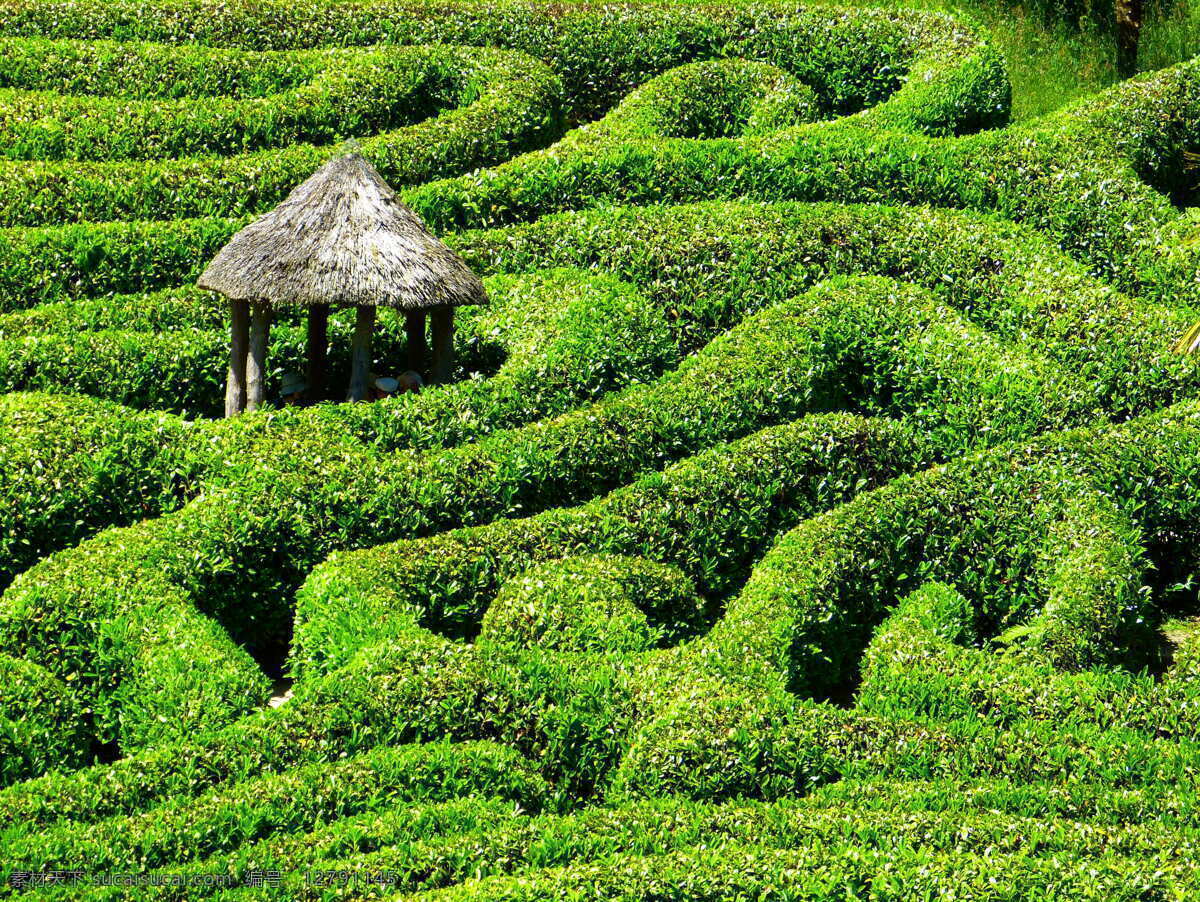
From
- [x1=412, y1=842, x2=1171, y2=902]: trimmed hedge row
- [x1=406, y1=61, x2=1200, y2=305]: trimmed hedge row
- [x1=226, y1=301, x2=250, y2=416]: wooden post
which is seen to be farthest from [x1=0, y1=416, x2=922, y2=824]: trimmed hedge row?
[x1=406, y1=61, x2=1200, y2=305]: trimmed hedge row

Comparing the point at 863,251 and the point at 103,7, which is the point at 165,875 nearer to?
the point at 863,251

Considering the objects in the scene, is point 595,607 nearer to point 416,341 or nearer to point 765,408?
point 765,408

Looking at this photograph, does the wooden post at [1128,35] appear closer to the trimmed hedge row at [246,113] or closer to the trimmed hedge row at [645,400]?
the trimmed hedge row at [645,400]

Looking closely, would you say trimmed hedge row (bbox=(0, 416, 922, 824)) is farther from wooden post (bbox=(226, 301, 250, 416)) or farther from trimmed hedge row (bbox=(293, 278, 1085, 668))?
wooden post (bbox=(226, 301, 250, 416))

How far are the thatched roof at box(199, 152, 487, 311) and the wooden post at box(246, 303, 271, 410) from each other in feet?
0.73

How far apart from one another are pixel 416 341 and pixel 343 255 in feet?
4.53

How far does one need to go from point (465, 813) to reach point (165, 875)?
176cm

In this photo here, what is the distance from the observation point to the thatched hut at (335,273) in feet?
44.7

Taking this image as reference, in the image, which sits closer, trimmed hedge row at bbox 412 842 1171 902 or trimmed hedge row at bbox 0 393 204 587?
trimmed hedge row at bbox 412 842 1171 902

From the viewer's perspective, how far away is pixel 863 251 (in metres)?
16.3

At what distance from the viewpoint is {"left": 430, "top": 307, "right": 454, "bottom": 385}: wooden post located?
14539 millimetres

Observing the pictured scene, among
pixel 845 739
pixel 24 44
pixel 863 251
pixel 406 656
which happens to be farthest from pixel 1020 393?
pixel 24 44

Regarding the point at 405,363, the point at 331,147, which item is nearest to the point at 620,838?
the point at 405,363

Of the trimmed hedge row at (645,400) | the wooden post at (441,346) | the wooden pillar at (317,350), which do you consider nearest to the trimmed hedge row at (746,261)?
the trimmed hedge row at (645,400)
